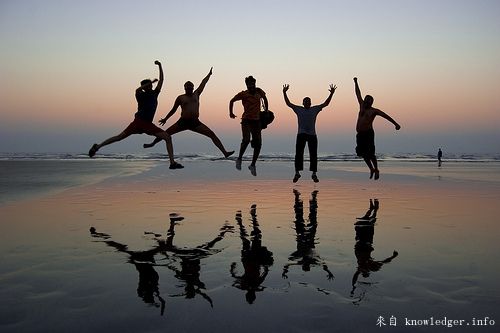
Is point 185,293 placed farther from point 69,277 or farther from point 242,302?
point 69,277

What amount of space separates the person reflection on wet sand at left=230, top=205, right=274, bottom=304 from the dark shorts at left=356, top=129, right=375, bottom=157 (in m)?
8.54

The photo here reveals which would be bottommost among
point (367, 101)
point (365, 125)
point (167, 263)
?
point (167, 263)

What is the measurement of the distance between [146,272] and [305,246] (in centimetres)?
187

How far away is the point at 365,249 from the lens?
182 inches

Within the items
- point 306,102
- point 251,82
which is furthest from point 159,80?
point 306,102

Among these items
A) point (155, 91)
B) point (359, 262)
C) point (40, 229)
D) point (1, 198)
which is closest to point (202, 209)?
point (40, 229)

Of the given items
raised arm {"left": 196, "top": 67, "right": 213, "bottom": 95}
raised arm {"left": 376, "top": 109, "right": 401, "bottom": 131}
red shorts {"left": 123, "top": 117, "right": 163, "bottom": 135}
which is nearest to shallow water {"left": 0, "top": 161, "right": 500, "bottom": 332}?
red shorts {"left": 123, "top": 117, "right": 163, "bottom": 135}

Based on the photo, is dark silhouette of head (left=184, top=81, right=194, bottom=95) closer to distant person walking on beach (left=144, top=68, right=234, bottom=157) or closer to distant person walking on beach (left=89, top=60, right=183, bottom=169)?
distant person walking on beach (left=144, top=68, right=234, bottom=157)

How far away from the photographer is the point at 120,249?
15.3 ft

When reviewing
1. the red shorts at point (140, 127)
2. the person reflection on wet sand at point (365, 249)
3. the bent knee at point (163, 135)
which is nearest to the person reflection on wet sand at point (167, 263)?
the person reflection on wet sand at point (365, 249)

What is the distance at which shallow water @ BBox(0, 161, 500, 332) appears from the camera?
8.87 ft

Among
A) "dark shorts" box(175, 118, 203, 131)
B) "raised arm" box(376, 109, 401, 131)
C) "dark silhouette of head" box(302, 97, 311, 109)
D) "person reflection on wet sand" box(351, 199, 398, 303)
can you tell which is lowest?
"person reflection on wet sand" box(351, 199, 398, 303)

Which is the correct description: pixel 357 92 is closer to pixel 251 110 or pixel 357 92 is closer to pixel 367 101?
pixel 367 101

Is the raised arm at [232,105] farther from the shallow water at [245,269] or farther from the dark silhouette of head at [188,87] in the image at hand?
the shallow water at [245,269]
